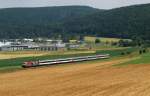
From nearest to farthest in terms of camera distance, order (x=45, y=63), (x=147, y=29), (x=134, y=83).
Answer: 1. (x=134, y=83)
2. (x=45, y=63)
3. (x=147, y=29)

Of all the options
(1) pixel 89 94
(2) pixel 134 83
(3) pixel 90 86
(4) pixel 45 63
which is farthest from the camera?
(4) pixel 45 63

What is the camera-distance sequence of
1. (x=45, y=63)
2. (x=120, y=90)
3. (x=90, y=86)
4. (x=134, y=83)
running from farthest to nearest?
(x=45, y=63), (x=134, y=83), (x=90, y=86), (x=120, y=90)

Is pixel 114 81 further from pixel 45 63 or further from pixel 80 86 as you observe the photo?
pixel 45 63

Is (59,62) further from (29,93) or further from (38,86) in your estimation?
(29,93)

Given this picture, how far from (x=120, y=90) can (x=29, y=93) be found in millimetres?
4833

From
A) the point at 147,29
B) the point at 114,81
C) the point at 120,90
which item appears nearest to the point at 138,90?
Answer: the point at 120,90

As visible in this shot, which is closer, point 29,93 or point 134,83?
point 29,93

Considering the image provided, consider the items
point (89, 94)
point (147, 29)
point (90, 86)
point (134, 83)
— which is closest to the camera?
point (89, 94)

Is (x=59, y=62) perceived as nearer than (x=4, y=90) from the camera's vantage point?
No

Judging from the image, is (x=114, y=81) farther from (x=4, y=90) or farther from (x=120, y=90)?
(x=4, y=90)

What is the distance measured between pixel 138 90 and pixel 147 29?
543 ft

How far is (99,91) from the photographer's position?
2508 cm

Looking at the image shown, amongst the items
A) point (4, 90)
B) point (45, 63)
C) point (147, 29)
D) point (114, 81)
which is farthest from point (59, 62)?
point (147, 29)

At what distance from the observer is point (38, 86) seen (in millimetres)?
27953
